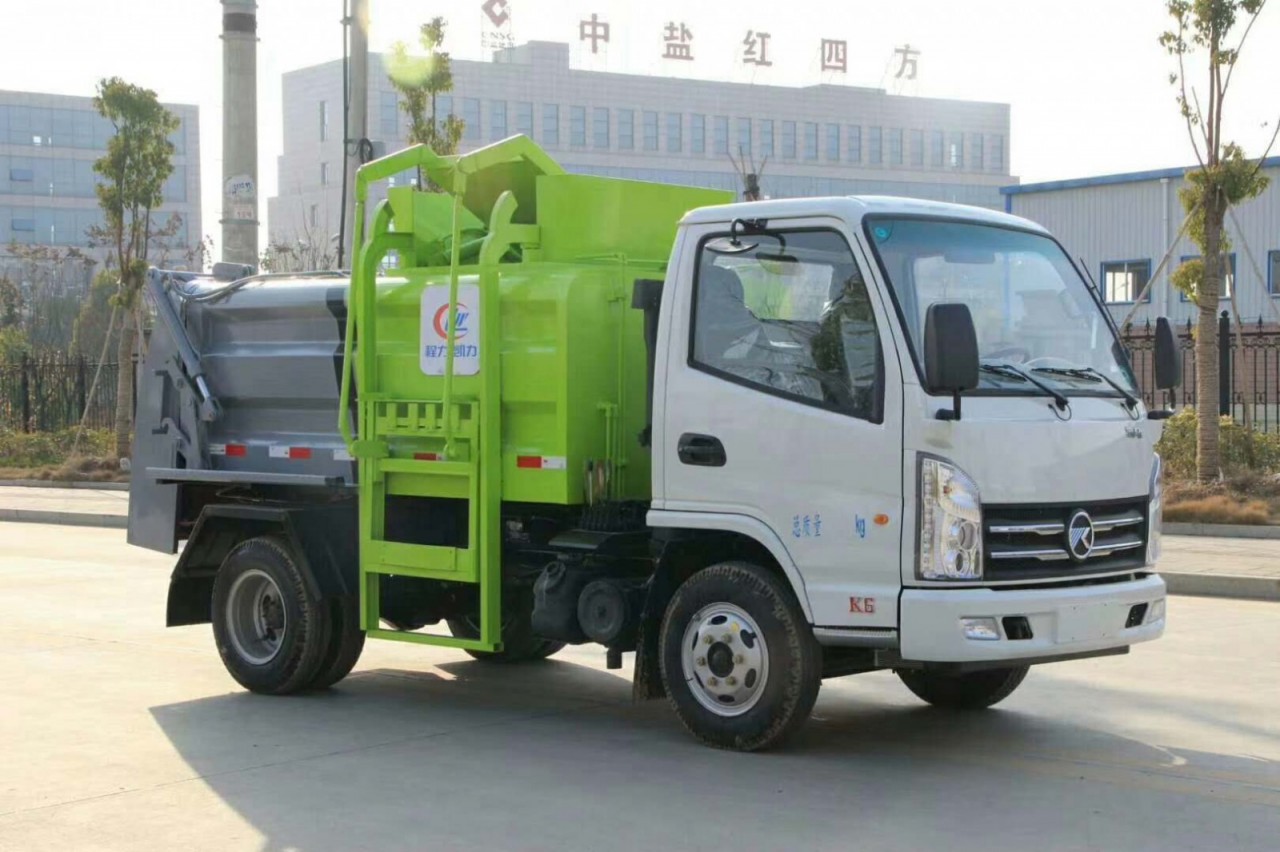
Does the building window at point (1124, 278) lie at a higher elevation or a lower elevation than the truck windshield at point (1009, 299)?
higher

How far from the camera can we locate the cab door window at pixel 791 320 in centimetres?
733

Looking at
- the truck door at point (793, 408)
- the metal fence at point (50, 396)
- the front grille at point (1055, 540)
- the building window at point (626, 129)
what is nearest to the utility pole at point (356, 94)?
the truck door at point (793, 408)

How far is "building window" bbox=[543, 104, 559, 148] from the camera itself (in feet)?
348

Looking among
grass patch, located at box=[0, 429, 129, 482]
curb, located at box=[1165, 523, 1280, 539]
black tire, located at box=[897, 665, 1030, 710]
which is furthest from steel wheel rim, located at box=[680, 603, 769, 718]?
grass patch, located at box=[0, 429, 129, 482]

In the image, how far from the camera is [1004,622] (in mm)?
7090

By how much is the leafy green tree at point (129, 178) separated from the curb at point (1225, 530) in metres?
18.0

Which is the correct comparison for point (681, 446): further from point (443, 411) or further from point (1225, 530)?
point (1225, 530)

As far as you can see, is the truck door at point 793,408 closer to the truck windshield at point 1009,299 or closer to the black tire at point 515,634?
the truck windshield at point 1009,299

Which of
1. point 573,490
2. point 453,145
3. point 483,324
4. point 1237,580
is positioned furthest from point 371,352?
point 453,145

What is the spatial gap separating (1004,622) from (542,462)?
2.35m

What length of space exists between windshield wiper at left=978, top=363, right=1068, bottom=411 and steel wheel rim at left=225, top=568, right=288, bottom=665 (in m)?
4.17

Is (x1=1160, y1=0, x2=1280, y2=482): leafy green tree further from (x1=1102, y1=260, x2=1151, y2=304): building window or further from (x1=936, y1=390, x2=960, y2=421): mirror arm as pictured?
(x1=1102, y1=260, x2=1151, y2=304): building window

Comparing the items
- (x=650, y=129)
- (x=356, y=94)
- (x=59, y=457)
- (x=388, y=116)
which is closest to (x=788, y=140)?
(x=650, y=129)

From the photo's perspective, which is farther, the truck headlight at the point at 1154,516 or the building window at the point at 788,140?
the building window at the point at 788,140
